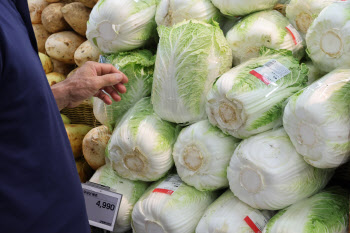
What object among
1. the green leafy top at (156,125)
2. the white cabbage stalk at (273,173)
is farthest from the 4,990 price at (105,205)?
the white cabbage stalk at (273,173)

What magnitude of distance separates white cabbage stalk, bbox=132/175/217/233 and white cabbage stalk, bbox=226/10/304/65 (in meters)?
0.74

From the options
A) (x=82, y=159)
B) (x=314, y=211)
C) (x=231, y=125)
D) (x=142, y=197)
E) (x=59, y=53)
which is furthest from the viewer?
(x=59, y=53)

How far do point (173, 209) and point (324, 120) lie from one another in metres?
0.89

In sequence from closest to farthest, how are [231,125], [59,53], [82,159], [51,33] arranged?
[231,125], [82,159], [59,53], [51,33]

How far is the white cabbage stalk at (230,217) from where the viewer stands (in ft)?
5.84

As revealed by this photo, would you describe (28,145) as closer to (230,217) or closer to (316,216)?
(230,217)

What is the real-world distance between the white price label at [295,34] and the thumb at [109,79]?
0.88 meters

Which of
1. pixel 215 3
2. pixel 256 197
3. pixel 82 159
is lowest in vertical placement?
pixel 82 159

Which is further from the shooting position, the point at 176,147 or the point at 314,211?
the point at 176,147

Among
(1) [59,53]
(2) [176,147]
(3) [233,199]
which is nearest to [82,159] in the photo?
(1) [59,53]

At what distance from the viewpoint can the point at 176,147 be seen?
6.67 ft

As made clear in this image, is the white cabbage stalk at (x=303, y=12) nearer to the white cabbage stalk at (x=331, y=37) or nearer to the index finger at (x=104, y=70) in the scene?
the white cabbage stalk at (x=331, y=37)

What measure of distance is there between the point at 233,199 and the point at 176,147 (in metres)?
0.39

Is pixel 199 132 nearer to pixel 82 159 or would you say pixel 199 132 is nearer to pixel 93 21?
pixel 93 21
